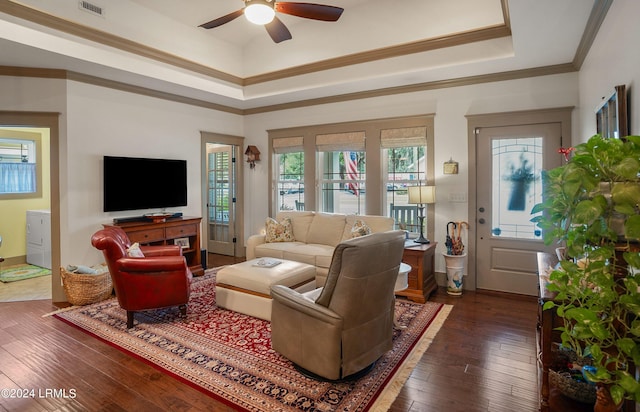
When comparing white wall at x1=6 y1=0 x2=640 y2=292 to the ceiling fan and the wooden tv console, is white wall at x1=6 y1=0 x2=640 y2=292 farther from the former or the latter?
the ceiling fan

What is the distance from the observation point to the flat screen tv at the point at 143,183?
4633 mm

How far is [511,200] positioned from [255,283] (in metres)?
3.31

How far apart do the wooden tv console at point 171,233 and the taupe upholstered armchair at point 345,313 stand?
286cm

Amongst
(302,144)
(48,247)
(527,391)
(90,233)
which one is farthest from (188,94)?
(527,391)

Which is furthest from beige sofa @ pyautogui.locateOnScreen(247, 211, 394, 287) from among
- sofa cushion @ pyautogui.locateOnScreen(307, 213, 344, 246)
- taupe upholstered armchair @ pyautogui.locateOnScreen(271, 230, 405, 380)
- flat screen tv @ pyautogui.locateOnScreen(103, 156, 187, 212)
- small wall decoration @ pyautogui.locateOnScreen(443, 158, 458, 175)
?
taupe upholstered armchair @ pyautogui.locateOnScreen(271, 230, 405, 380)

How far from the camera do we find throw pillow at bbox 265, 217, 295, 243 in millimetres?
5223

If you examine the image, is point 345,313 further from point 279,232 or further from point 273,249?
point 279,232

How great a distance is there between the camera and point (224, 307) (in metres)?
3.91

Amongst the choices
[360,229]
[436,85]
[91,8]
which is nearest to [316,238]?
[360,229]

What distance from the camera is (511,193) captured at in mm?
4422

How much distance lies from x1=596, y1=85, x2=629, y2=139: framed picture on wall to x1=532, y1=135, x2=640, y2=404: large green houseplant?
1.12 meters

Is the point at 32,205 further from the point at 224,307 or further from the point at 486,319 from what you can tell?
the point at 486,319

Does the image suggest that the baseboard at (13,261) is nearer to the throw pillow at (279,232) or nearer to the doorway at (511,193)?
the throw pillow at (279,232)

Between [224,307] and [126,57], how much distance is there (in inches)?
128
